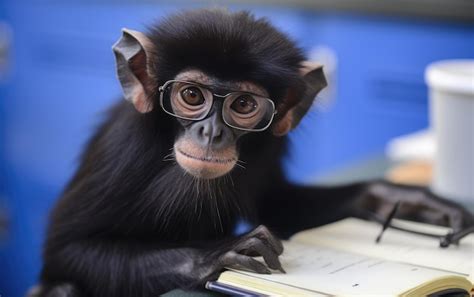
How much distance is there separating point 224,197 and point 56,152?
9.83 feet

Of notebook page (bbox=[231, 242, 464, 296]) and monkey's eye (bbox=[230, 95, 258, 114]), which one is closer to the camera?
notebook page (bbox=[231, 242, 464, 296])

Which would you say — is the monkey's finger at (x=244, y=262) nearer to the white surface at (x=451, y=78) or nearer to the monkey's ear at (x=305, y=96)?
the monkey's ear at (x=305, y=96)

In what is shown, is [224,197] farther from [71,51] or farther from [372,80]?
[71,51]

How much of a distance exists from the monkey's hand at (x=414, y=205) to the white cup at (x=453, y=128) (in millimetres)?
233

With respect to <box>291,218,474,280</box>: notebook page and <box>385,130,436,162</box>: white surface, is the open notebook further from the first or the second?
<box>385,130,436,162</box>: white surface

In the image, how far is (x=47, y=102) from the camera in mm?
4348

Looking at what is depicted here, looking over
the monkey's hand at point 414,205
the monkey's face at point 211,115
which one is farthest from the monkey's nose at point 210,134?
the monkey's hand at point 414,205

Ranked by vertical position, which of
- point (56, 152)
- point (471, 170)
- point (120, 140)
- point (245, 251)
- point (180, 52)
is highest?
point (180, 52)

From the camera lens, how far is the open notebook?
4.03 ft

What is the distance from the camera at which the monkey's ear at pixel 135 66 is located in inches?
59.4

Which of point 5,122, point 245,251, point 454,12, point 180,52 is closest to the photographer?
point 245,251

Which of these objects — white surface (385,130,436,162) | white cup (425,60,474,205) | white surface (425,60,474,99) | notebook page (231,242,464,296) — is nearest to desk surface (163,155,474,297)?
white surface (385,130,436,162)

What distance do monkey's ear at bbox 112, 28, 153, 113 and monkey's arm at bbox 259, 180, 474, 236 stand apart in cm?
48

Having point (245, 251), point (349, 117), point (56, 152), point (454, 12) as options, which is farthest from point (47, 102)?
point (245, 251)
